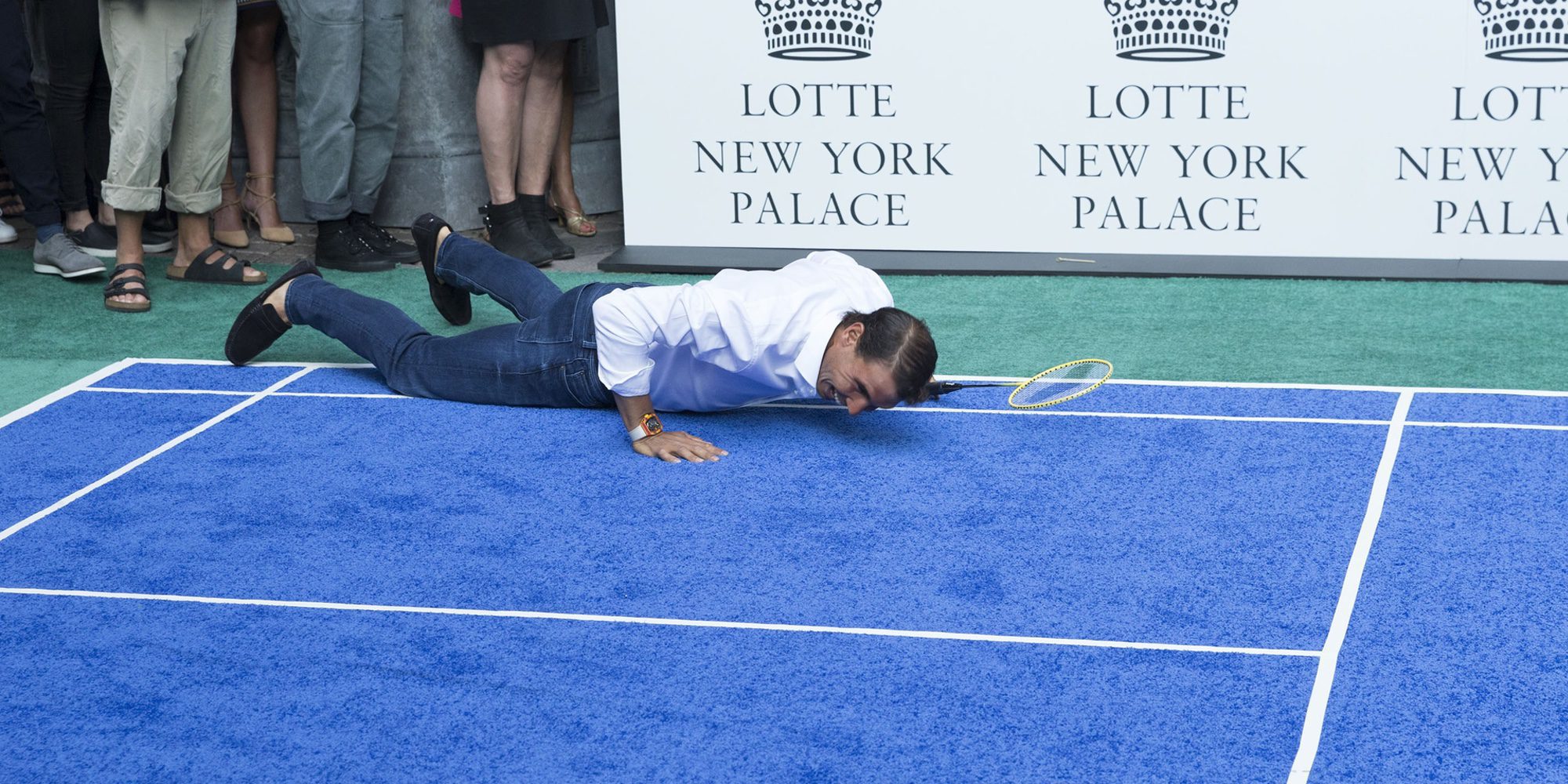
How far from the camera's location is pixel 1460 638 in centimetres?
317

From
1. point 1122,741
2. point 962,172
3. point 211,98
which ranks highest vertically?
point 211,98

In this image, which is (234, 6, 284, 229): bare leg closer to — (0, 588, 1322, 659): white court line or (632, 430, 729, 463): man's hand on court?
(632, 430, 729, 463): man's hand on court

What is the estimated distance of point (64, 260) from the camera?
6.39 metres

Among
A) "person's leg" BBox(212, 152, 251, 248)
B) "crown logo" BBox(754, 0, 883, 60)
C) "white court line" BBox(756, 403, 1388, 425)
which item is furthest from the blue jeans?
"person's leg" BBox(212, 152, 251, 248)

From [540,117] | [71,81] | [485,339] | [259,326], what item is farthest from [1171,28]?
[71,81]

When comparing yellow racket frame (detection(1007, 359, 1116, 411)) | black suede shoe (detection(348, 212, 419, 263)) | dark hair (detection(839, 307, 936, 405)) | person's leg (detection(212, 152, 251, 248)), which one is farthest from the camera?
person's leg (detection(212, 152, 251, 248))

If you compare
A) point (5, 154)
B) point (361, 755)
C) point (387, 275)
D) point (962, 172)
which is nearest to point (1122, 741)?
A: point (361, 755)

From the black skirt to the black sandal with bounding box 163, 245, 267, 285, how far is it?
4.26 ft

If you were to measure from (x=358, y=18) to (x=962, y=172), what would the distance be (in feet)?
7.97

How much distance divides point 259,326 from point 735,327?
71.3 inches

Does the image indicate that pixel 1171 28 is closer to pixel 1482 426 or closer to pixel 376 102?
pixel 1482 426

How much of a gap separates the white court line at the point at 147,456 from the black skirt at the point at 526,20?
1.96 meters

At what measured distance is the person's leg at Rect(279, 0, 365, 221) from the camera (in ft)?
21.0

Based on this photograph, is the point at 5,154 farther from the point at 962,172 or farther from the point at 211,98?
the point at 962,172
